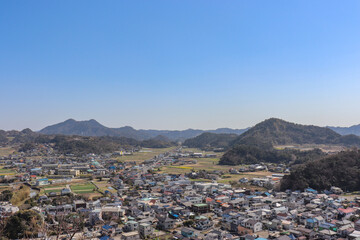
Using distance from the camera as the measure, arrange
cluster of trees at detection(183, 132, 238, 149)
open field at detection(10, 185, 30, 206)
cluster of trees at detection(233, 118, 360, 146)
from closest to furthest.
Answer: open field at detection(10, 185, 30, 206), cluster of trees at detection(233, 118, 360, 146), cluster of trees at detection(183, 132, 238, 149)

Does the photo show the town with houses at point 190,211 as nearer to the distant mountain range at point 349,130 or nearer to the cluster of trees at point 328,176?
the cluster of trees at point 328,176

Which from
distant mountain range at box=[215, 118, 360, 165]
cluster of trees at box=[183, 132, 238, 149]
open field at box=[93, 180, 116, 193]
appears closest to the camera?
open field at box=[93, 180, 116, 193]

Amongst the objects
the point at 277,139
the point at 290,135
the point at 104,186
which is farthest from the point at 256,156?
the point at 290,135

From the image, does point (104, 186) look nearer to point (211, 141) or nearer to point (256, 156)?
point (256, 156)

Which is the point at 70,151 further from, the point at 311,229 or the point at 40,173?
the point at 311,229

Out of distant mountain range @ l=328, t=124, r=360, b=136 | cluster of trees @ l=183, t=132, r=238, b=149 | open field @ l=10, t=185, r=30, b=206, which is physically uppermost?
distant mountain range @ l=328, t=124, r=360, b=136

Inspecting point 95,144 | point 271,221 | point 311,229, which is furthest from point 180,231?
point 95,144

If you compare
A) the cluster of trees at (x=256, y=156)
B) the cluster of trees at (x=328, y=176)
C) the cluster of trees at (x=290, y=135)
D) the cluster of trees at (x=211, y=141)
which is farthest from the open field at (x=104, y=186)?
the cluster of trees at (x=211, y=141)

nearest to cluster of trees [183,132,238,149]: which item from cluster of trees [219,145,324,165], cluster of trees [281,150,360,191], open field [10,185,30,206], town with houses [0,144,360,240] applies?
cluster of trees [219,145,324,165]

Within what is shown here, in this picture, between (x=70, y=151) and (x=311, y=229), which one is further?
(x=70, y=151)

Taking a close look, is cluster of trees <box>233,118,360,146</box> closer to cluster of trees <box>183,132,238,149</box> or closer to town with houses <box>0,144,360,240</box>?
cluster of trees <box>183,132,238,149</box>
